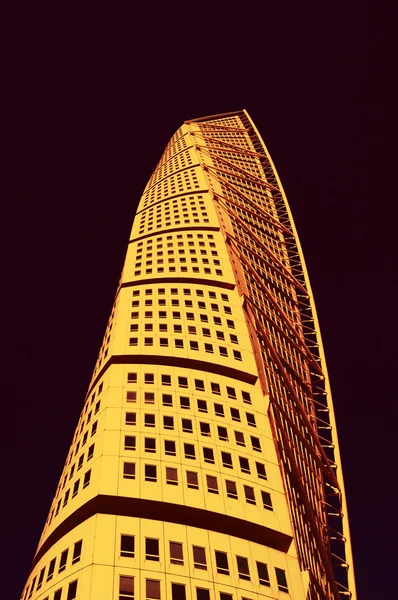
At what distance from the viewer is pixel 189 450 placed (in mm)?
38250

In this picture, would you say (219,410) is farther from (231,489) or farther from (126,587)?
(126,587)

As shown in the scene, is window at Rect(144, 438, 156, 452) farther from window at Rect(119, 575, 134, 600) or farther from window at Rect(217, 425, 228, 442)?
window at Rect(119, 575, 134, 600)

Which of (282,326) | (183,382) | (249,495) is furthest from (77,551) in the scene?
(282,326)

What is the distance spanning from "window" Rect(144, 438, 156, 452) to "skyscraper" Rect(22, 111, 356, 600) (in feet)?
0.19

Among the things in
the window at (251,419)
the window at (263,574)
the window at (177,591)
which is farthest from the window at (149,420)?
the window at (177,591)

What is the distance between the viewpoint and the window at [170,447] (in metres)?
37.7

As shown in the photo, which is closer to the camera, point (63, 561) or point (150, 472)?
point (63, 561)

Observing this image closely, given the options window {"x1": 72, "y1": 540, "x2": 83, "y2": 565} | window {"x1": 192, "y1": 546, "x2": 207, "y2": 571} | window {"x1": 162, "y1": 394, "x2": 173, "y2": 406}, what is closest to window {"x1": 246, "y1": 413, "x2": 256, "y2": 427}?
window {"x1": 162, "y1": 394, "x2": 173, "y2": 406}

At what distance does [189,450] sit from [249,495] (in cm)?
409

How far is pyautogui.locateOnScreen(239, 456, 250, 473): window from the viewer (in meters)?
38.4

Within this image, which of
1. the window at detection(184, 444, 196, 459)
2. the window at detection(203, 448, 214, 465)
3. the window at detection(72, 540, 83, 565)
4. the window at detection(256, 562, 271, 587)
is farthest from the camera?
the window at detection(203, 448, 214, 465)

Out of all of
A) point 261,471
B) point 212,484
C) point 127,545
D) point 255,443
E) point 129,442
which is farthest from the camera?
point 255,443

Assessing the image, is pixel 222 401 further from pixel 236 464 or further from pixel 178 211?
pixel 178 211

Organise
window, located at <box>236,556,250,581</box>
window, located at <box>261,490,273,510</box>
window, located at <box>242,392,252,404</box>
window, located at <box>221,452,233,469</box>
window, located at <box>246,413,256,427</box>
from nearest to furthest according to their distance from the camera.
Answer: window, located at <box>236,556,250,581</box>
window, located at <box>261,490,273,510</box>
window, located at <box>221,452,233,469</box>
window, located at <box>246,413,256,427</box>
window, located at <box>242,392,252,404</box>
